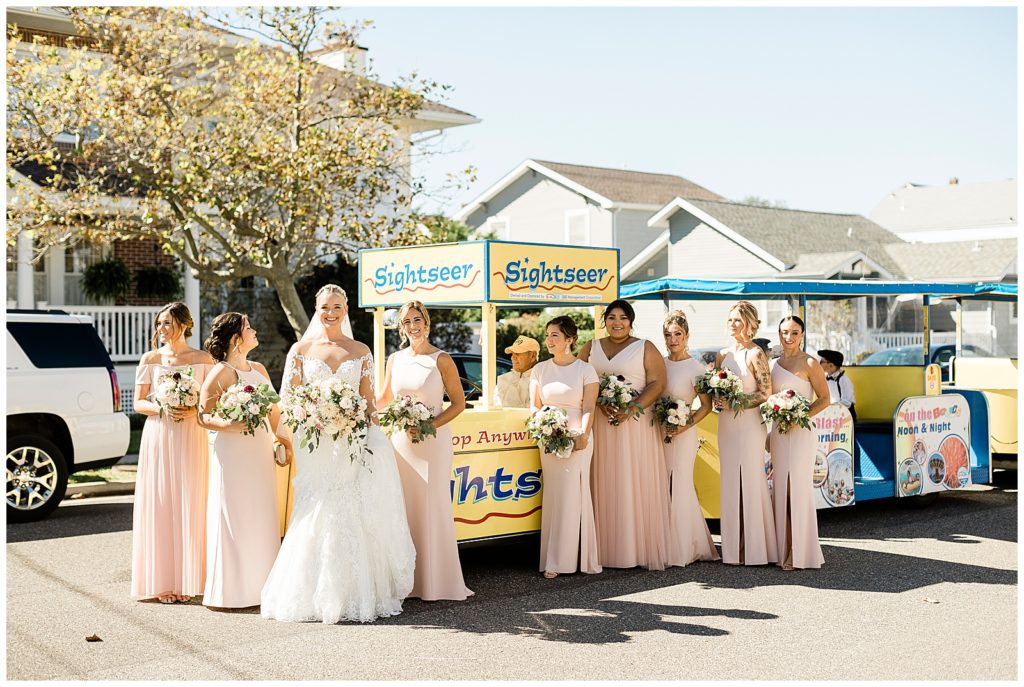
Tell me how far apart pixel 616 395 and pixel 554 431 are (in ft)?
1.91

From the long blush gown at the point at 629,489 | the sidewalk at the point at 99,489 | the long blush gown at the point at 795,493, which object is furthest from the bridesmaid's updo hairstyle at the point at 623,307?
the sidewalk at the point at 99,489

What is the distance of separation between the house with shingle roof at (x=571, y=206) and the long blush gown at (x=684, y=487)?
28.4m

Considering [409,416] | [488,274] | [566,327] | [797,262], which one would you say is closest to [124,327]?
[488,274]

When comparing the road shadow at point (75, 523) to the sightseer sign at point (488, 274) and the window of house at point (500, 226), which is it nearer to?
the sightseer sign at point (488, 274)

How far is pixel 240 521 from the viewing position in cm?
772

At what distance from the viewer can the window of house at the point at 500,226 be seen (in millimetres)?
42156

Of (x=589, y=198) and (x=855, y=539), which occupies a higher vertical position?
(x=589, y=198)

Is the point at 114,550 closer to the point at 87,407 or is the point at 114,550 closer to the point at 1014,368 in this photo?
the point at 87,407

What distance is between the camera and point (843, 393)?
12.4m

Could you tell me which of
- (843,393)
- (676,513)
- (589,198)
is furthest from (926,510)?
(589,198)

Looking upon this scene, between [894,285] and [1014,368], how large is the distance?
10.5 feet

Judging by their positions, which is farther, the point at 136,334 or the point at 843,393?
the point at 136,334

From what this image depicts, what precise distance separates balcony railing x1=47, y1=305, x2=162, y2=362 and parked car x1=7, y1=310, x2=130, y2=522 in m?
11.7

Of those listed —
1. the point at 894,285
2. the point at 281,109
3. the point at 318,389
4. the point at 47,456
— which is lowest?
the point at 47,456
